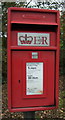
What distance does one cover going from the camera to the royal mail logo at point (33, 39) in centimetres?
246

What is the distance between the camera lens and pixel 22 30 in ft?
8.13

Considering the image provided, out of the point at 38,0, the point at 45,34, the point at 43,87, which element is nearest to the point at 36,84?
the point at 43,87

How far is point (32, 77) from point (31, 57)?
309mm

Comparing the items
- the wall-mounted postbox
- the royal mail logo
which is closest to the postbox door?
the wall-mounted postbox

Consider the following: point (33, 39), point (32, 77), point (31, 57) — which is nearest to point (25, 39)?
point (33, 39)

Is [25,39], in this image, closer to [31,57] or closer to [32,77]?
[31,57]

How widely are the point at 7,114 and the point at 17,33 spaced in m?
2.54

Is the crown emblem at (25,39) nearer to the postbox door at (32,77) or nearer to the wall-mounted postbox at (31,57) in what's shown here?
the wall-mounted postbox at (31,57)

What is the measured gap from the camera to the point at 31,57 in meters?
2.47

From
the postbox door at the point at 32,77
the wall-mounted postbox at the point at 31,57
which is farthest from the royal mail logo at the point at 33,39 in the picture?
the postbox door at the point at 32,77

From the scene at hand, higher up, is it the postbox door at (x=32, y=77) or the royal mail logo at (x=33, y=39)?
the royal mail logo at (x=33, y=39)

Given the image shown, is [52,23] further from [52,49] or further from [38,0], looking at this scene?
[38,0]

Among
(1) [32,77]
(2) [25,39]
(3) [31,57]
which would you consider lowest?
(1) [32,77]

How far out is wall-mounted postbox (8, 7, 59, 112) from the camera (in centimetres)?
244
